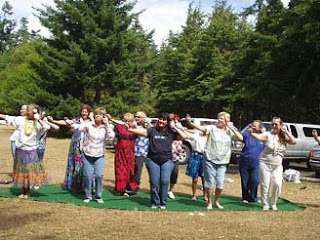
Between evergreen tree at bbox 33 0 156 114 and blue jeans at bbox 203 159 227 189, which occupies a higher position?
evergreen tree at bbox 33 0 156 114

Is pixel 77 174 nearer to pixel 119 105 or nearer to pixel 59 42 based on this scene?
pixel 119 105

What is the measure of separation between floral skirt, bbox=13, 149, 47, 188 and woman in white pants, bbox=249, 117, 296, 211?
403 cm

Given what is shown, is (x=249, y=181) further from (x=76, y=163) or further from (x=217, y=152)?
(x=76, y=163)

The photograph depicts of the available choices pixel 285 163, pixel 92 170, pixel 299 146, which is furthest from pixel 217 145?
pixel 285 163

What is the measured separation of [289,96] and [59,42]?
45.5 feet

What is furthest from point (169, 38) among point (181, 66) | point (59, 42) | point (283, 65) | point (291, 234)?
point (291, 234)

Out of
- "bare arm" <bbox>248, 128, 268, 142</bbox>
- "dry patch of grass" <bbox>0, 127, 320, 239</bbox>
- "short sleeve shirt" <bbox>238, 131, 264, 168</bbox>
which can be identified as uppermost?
"bare arm" <bbox>248, 128, 268, 142</bbox>

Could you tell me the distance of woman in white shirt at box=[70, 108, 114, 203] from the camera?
320 inches

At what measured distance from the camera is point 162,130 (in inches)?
312

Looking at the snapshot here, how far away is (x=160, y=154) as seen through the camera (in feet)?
25.6

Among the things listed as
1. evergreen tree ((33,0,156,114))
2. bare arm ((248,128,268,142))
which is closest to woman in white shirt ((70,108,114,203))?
bare arm ((248,128,268,142))

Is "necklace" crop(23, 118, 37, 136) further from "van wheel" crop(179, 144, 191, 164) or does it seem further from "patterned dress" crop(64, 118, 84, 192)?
"van wheel" crop(179, 144, 191, 164)

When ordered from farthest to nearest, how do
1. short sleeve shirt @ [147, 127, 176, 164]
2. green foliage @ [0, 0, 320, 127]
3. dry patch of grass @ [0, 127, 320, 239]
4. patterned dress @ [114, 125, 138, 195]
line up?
green foliage @ [0, 0, 320, 127] → patterned dress @ [114, 125, 138, 195] → short sleeve shirt @ [147, 127, 176, 164] → dry patch of grass @ [0, 127, 320, 239]

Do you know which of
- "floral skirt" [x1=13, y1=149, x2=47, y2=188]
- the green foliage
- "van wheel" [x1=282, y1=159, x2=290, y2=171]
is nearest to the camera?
"floral skirt" [x1=13, y1=149, x2=47, y2=188]
